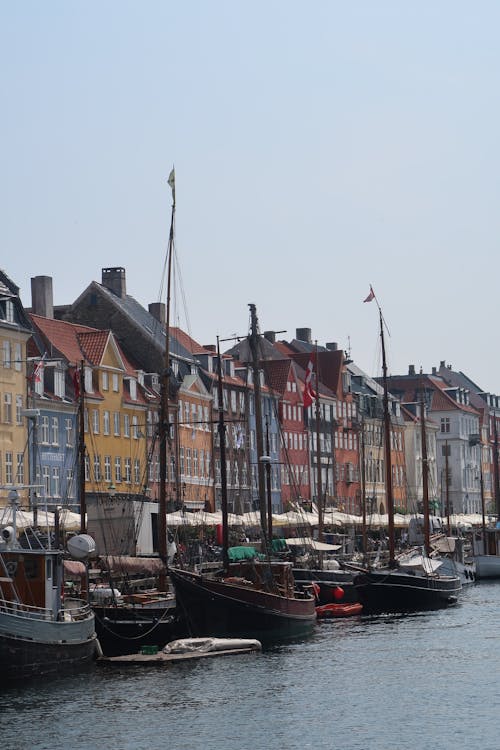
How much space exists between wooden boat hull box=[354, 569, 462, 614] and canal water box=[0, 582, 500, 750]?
15420 mm

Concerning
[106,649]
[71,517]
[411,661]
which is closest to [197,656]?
[106,649]

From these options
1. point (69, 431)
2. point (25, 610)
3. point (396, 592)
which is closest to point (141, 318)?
point (69, 431)

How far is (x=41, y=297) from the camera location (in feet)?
352

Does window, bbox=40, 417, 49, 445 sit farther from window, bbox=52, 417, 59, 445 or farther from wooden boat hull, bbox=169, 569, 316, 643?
wooden boat hull, bbox=169, 569, 316, 643

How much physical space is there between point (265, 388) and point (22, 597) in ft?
288

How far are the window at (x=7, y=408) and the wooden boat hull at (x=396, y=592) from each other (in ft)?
88.0

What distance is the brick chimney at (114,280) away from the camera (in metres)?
116

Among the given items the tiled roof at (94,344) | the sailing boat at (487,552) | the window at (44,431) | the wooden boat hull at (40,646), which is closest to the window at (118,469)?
the tiled roof at (94,344)

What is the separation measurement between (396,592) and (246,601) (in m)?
18.5

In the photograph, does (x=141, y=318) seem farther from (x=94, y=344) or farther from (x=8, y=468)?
(x=8, y=468)

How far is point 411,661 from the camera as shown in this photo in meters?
54.5

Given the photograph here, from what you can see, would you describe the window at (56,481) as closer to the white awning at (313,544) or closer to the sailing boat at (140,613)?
the white awning at (313,544)

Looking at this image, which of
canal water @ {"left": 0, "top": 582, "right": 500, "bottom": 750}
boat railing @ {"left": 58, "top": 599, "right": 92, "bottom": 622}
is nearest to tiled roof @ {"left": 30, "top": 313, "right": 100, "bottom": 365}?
canal water @ {"left": 0, "top": 582, "right": 500, "bottom": 750}

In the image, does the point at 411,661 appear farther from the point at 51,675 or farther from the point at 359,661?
the point at 51,675
